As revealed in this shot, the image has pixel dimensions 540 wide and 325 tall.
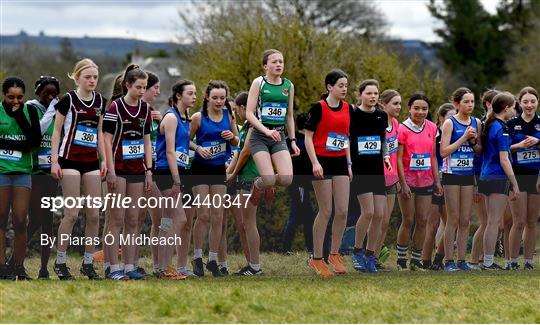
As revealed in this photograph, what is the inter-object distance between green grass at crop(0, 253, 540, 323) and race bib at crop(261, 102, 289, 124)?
71.1 inches

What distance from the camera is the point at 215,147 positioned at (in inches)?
495

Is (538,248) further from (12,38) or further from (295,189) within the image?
(12,38)

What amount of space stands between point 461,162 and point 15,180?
541 cm

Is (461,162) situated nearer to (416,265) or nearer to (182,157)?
(416,265)

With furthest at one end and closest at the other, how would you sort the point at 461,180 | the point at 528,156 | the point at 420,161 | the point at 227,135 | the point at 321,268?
the point at 528,156, the point at 420,161, the point at 461,180, the point at 227,135, the point at 321,268

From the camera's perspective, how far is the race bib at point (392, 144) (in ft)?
44.9

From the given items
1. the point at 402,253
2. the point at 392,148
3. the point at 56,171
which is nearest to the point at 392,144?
the point at 392,148

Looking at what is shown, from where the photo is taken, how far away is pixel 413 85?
105ft

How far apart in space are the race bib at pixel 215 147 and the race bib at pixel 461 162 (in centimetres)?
293

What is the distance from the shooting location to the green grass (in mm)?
9055

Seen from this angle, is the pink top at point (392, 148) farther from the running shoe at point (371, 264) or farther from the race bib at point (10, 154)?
the race bib at point (10, 154)

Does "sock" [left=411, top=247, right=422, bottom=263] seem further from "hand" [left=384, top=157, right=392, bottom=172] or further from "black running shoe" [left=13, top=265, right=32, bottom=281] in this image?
"black running shoe" [left=13, top=265, right=32, bottom=281]

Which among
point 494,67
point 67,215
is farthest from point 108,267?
point 494,67

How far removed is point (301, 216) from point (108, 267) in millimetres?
4533
